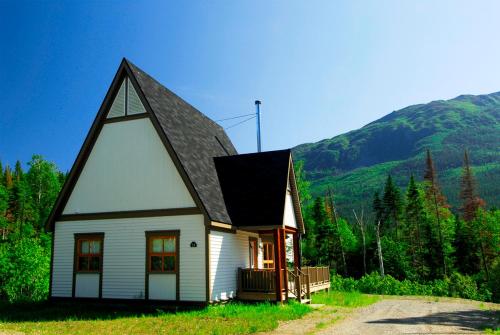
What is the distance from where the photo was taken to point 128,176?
18.1 m

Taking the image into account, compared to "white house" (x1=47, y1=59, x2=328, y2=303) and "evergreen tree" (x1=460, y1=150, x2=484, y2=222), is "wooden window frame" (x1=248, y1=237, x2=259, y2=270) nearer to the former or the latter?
"white house" (x1=47, y1=59, x2=328, y2=303)

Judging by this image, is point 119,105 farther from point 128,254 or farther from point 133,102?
point 128,254

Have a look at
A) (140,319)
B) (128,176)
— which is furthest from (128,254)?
(140,319)

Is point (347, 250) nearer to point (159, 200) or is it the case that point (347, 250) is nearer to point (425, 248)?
point (425, 248)

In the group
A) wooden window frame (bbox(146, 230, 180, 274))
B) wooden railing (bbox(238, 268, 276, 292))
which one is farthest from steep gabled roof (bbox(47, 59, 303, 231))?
wooden railing (bbox(238, 268, 276, 292))

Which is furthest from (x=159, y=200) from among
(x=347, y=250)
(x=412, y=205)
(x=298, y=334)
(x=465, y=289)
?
(x=412, y=205)

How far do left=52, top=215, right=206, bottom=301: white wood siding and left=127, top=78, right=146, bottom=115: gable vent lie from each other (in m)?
4.75

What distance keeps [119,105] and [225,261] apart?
328 inches

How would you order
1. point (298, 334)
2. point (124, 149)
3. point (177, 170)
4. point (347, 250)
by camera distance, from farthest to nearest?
Answer: point (347, 250)
point (124, 149)
point (177, 170)
point (298, 334)

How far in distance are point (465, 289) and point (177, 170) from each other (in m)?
29.6

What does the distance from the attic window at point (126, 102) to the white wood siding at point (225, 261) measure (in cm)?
655

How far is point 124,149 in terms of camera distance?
18.4 metres

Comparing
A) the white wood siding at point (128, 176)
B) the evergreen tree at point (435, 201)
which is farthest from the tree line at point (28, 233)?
the evergreen tree at point (435, 201)

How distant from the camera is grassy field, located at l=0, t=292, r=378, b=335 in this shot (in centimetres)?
1216
